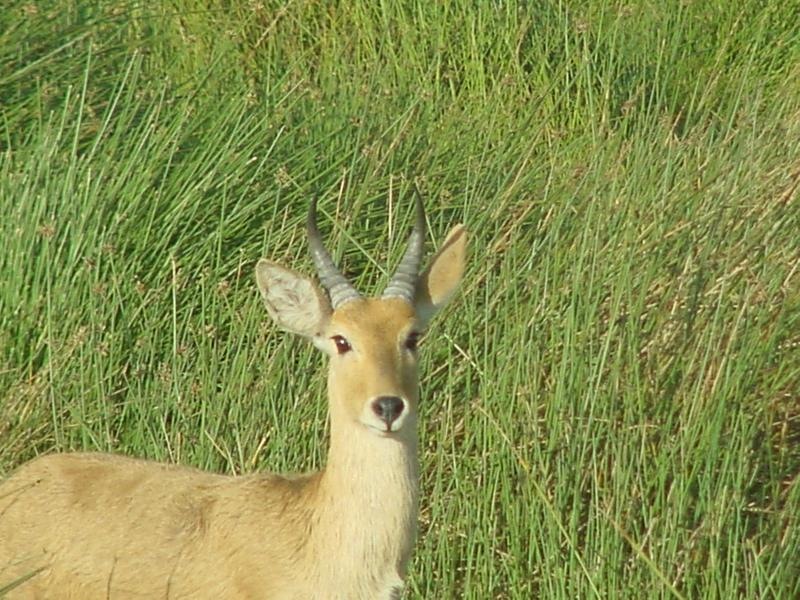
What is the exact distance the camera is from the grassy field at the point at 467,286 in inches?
246

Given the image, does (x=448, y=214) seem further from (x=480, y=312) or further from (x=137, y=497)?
(x=137, y=497)

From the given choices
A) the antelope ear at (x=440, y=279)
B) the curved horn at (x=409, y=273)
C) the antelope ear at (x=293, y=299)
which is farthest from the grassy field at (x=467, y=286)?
the antelope ear at (x=293, y=299)

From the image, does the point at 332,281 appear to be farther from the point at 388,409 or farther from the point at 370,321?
the point at 388,409

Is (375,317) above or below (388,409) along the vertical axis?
above

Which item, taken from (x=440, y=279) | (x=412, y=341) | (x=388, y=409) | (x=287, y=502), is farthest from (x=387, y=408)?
(x=440, y=279)

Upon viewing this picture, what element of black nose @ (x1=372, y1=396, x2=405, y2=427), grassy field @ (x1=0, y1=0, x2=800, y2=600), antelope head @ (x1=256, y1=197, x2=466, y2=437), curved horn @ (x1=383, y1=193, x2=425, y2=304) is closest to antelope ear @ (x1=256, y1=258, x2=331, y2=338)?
antelope head @ (x1=256, y1=197, x2=466, y2=437)

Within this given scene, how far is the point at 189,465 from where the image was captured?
6.89 meters

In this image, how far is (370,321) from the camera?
5613mm

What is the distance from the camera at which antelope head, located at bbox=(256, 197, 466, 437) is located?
5422 mm

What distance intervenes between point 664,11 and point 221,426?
16.2 feet

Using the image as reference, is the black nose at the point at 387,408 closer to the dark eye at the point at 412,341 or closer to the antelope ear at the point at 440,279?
the dark eye at the point at 412,341

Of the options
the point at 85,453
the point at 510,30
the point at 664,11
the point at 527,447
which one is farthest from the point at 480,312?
→ the point at 664,11

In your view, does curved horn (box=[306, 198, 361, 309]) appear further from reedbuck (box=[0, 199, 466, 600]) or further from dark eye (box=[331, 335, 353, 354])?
dark eye (box=[331, 335, 353, 354])

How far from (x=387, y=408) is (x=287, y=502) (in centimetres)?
60
